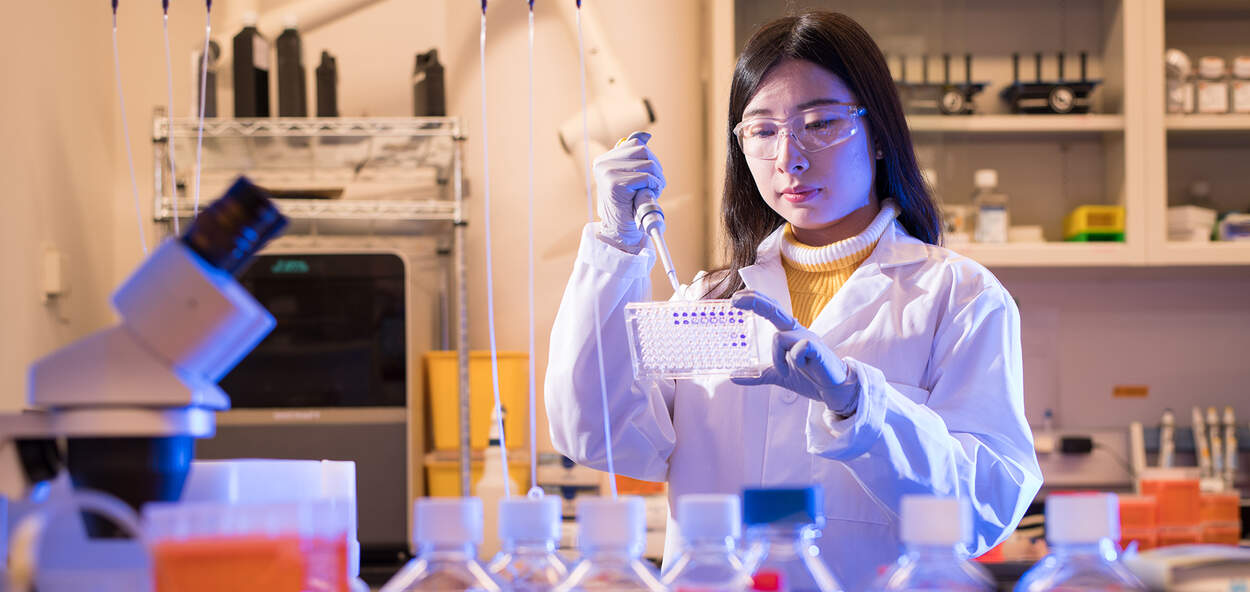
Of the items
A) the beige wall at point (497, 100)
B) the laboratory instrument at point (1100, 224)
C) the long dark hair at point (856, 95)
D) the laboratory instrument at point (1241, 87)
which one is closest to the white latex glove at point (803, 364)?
the long dark hair at point (856, 95)

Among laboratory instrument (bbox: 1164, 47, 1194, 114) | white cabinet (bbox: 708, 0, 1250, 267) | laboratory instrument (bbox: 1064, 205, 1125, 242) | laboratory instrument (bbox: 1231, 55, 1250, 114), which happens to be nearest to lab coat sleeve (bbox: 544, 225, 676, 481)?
white cabinet (bbox: 708, 0, 1250, 267)

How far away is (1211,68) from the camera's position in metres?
2.94

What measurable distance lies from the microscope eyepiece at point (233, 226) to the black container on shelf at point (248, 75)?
2195mm

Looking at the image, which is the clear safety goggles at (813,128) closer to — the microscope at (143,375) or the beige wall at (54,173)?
the microscope at (143,375)

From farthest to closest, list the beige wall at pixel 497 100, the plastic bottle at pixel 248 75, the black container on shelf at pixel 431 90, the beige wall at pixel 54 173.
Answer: the beige wall at pixel 497 100
the black container on shelf at pixel 431 90
the plastic bottle at pixel 248 75
the beige wall at pixel 54 173

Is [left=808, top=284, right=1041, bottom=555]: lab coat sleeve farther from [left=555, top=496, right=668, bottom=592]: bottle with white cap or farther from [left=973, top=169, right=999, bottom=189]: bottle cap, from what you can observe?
[left=973, top=169, right=999, bottom=189]: bottle cap

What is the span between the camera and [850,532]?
131 cm

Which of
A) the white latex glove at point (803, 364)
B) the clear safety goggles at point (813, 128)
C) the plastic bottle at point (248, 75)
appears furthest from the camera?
the plastic bottle at point (248, 75)

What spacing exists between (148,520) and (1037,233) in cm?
269

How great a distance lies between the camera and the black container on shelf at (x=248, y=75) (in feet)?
8.91

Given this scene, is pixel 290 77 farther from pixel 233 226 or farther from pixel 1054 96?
pixel 233 226

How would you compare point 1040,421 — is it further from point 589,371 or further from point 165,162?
point 165,162

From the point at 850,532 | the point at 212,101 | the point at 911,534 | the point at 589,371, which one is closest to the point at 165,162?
the point at 212,101

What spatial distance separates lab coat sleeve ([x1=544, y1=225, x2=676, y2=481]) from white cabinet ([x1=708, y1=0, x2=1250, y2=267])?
1.56 m
